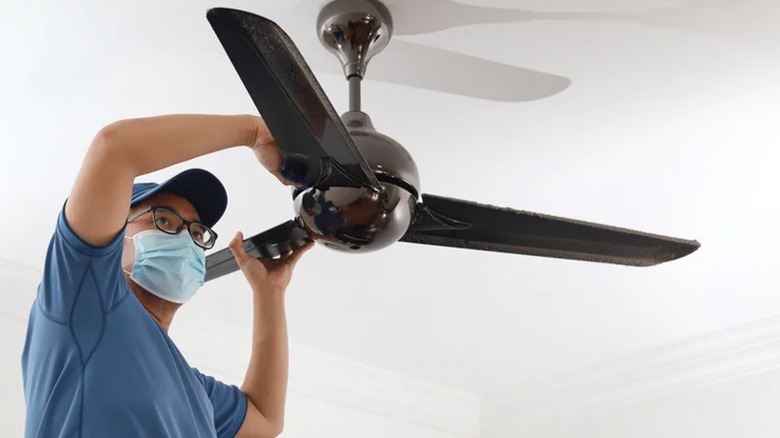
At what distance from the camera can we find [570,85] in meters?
1.72

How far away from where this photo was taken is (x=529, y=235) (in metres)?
1.40

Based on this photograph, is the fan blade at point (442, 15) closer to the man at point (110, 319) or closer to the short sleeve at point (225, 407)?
the man at point (110, 319)

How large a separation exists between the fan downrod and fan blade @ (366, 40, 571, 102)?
72mm

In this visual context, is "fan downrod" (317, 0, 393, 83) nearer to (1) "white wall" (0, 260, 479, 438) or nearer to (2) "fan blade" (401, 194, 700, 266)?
(2) "fan blade" (401, 194, 700, 266)

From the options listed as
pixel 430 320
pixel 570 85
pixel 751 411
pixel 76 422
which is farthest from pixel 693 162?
pixel 76 422

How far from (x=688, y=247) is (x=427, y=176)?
69 centimetres

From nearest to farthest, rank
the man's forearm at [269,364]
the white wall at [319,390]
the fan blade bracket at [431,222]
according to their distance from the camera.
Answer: the fan blade bracket at [431,222] → the man's forearm at [269,364] → the white wall at [319,390]

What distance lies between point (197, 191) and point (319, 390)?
171cm

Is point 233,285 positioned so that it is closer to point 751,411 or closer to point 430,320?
point 430,320

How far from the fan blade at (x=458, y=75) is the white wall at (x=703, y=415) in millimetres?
1580

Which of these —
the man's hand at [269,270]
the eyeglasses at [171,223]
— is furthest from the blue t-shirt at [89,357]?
the man's hand at [269,270]

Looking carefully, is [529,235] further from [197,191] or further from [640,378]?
[640,378]

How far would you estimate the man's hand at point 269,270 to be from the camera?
148cm

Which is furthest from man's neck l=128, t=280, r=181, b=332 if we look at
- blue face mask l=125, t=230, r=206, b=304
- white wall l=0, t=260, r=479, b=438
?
white wall l=0, t=260, r=479, b=438
